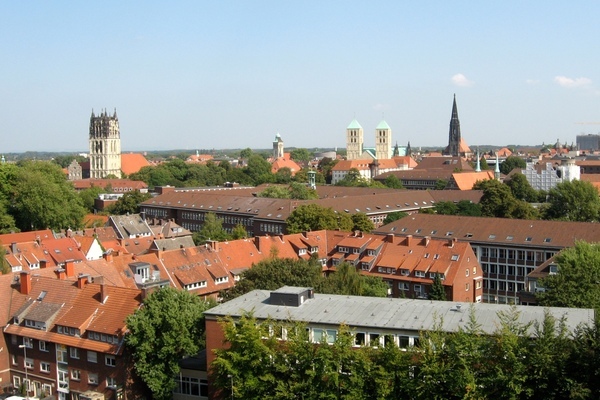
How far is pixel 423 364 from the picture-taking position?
24.4 m

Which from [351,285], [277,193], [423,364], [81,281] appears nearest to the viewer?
[423,364]

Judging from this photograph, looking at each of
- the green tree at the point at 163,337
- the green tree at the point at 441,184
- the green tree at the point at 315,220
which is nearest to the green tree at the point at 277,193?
the green tree at the point at 315,220

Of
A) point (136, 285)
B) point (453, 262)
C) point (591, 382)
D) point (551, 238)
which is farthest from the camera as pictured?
point (551, 238)

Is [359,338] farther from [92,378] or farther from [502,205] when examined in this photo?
[502,205]

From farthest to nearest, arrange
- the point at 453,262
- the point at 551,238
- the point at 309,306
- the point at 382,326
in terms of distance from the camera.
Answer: the point at 551,238 → the point at 453,262 → the point at 309,306 → the point at 382,326

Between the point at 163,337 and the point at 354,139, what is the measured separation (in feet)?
555

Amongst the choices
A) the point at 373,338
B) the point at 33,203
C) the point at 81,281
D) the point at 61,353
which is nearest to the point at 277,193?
the point at 33,203

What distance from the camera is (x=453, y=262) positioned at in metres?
51.1

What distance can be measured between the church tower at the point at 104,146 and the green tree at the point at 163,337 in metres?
143

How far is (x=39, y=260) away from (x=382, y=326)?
1360 inches

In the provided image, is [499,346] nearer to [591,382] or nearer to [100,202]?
[591,382]

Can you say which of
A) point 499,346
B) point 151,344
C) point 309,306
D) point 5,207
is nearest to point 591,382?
point 499,346

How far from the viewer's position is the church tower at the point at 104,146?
171 metres

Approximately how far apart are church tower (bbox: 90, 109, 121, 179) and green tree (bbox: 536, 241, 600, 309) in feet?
467
